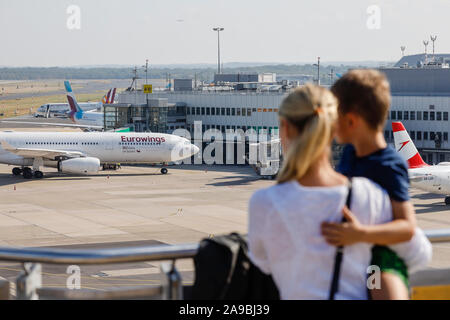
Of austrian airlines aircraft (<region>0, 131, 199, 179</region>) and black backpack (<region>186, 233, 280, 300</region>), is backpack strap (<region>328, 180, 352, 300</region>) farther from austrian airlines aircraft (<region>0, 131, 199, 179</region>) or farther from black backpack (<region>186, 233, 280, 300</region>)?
austrian airlines aircraft (<region>0, 131, 199, 179</region>)

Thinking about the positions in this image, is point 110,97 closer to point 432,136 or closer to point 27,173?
point 27,173

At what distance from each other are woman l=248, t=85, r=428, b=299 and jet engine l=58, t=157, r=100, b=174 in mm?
65243

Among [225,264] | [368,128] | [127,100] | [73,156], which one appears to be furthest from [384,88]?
[127,100]

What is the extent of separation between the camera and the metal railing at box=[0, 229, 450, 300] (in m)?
5.70

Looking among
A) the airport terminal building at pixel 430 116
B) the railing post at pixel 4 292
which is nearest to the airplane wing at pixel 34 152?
the airport terminal building at pixel 430 116

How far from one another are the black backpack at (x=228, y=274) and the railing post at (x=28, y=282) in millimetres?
1197

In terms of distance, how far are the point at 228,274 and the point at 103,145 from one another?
6708 cm

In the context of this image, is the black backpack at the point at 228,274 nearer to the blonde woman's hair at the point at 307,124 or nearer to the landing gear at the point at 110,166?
the blonde woman's hair at the point at 307,124

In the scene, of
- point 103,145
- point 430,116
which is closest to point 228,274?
point 103,145

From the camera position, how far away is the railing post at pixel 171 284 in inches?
230

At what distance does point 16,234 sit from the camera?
139ft

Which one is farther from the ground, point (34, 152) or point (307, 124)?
point (307, 124)

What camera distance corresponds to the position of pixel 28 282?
5695 millimetres
